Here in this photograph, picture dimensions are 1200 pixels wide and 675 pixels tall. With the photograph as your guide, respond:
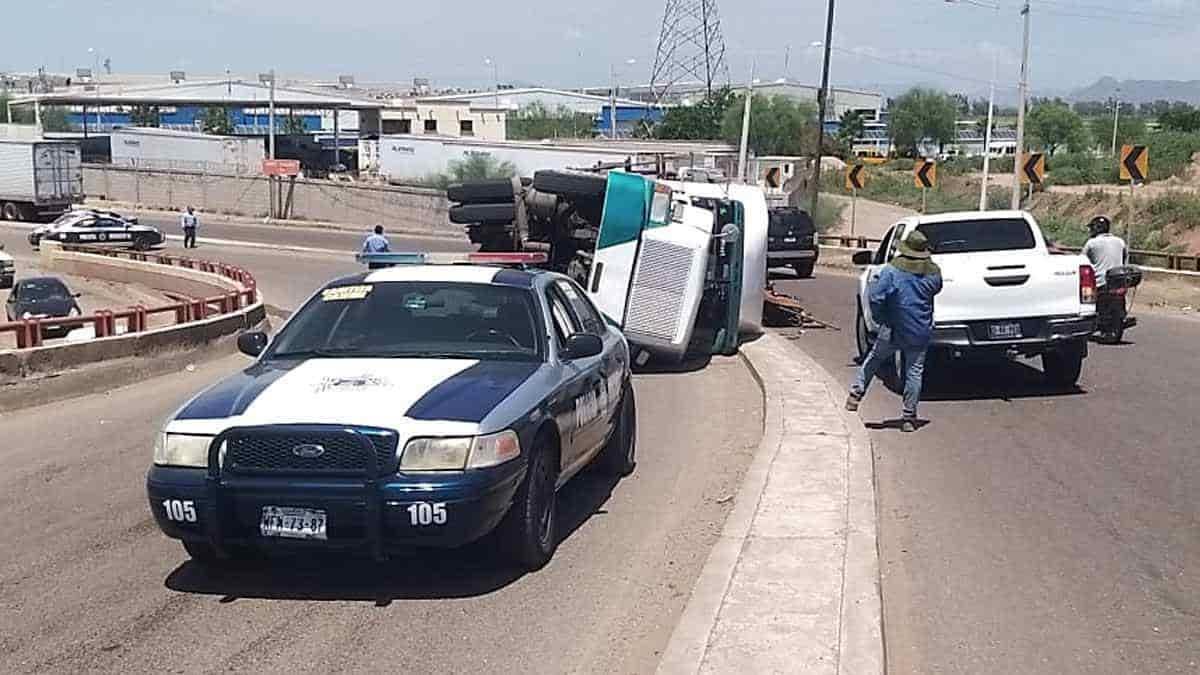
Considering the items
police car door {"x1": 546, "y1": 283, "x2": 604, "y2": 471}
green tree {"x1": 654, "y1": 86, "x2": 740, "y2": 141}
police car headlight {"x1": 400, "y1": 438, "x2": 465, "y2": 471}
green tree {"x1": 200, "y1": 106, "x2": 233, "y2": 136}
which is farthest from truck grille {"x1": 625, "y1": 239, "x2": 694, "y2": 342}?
green tree {"x1": 200, "y1": 106, "x2": 233, "y2": 136}

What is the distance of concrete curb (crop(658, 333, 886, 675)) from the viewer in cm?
613

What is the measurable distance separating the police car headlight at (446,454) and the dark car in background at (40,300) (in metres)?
24.7

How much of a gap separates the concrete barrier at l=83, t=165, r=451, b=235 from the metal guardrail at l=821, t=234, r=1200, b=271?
22.1 m

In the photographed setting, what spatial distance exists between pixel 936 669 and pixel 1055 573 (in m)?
1.88

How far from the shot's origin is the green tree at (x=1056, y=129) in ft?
436

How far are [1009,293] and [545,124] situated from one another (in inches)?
5195

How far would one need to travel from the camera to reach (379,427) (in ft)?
22.8

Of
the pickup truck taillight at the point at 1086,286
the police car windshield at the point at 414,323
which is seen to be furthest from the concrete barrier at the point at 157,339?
the pickup truck taillight at the point at 1086,286

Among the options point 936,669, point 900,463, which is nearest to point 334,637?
point 936,669

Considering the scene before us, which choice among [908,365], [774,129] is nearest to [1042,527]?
[908,365]

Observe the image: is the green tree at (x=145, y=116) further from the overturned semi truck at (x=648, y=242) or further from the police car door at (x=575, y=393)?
the police car door at (x=575, y=393)

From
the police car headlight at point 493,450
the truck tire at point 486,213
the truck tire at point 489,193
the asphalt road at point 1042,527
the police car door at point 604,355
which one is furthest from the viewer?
the truck tire at point 489,193

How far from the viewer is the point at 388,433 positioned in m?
6.92

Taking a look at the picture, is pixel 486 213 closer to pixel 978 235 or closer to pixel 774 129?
pixel 978 235
